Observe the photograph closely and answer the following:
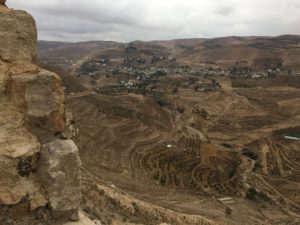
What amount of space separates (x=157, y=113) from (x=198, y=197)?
59.7 m

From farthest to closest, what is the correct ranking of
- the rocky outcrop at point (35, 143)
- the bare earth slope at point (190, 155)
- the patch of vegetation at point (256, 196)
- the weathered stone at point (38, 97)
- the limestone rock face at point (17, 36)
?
the patch of vegetation at point (256, 196)
the bare earth slope at point (190, 155)
the limestone rock face at point (17, 36)
the weathered stone at point (38, 97)
the rocky outcrop at point (35, 143)

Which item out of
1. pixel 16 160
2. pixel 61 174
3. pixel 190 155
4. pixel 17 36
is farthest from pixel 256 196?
pixel 16 160

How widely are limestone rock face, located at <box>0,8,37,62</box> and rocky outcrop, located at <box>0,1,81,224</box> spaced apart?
14 cm

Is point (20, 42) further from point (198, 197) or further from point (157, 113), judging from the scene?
point (157, 113)

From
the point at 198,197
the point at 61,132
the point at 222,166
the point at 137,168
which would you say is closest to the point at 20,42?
the point at 61,132

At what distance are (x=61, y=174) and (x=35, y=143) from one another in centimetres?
121

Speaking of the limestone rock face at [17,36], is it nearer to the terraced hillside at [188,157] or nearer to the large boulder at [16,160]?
the large boulder at [16,160]

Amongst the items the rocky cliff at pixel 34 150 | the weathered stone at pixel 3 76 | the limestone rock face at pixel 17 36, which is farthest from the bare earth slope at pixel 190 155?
the weathered stone at pixel 3 76

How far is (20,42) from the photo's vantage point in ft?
47.8

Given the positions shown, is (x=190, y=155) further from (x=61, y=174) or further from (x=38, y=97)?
(x=38, y=97)

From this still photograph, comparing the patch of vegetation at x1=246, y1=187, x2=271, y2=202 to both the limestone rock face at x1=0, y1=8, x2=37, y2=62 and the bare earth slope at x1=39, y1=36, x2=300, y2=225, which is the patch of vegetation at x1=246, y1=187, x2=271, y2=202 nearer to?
the bare earth slope at x1=39, y1=36, x2=300, y2=225

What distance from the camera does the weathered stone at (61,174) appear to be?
13.1 metres

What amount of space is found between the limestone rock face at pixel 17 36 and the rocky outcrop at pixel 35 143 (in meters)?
0.14

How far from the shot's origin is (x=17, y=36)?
14477 mm
